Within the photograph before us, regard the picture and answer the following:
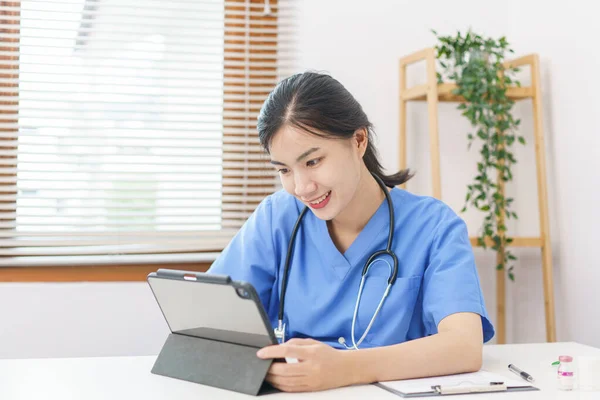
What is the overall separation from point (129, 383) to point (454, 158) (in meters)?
1.69

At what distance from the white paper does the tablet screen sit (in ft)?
0.73

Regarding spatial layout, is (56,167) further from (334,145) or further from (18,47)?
(334,145)

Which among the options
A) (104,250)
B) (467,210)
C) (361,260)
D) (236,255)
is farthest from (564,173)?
(104,250)

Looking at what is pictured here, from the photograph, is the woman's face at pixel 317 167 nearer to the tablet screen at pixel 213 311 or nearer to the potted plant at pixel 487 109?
the tablet screen at pixel 213 311

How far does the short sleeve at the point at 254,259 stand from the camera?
155 centimetres

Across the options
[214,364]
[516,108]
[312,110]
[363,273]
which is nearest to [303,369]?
[214,364]

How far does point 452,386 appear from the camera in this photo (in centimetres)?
112

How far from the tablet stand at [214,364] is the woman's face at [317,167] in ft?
1.23

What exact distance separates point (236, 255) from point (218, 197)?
0.85 meters

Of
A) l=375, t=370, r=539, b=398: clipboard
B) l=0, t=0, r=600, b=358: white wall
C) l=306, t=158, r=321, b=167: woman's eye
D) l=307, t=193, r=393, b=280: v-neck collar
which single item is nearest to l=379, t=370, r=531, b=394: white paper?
l=375, t=370, r=539, b=398: clipboard

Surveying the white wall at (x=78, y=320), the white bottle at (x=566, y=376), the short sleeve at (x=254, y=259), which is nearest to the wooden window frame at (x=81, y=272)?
the white wall at (x=78, y=320)

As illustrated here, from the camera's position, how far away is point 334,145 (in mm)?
1423

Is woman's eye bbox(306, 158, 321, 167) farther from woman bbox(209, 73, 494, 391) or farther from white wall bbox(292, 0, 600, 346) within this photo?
white wall bbox(292, 0, 600, 346)

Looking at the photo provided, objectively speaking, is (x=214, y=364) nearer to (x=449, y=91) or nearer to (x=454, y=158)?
(x=449, y=91)
